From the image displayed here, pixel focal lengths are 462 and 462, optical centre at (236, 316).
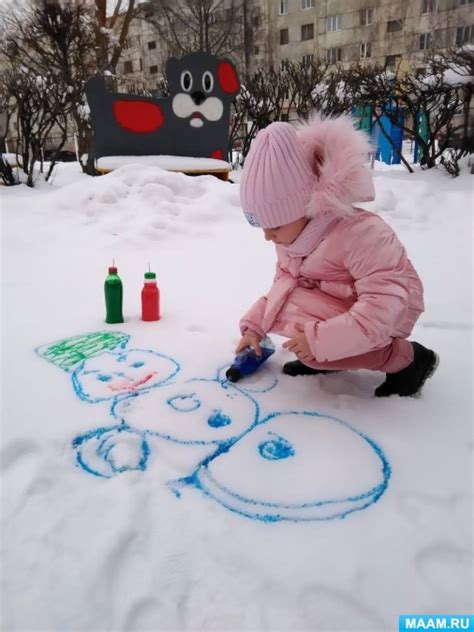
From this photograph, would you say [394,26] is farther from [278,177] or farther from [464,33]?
[278,177]

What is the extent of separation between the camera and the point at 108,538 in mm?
977

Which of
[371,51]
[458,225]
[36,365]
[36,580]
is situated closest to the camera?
[36,580]

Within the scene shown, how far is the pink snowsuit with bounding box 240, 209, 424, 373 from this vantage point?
128 centimetres

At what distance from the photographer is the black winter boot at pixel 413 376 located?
4.95ft

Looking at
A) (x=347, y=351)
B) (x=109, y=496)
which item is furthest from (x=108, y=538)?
(x=347, y=351)

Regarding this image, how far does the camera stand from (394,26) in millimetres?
20812

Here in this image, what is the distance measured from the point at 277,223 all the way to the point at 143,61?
91.6 ft

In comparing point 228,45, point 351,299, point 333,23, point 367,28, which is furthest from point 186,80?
point 333,23

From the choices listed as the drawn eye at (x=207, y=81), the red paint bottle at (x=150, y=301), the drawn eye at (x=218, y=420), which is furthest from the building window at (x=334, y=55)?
the drawn eye at (x=218, y=420)

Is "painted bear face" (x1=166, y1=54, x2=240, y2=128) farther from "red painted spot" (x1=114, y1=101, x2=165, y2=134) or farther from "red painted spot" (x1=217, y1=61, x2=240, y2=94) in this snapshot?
"red painted spot" (x1=114, y1=101, x2=165, y2=134)

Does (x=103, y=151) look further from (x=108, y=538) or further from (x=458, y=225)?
(x=108, y=538)

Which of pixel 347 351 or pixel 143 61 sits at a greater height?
pixel 143 61

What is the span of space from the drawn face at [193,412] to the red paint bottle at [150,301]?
661mm

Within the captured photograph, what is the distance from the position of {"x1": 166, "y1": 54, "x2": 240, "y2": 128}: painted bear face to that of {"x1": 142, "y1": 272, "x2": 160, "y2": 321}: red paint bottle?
15.6 feet
